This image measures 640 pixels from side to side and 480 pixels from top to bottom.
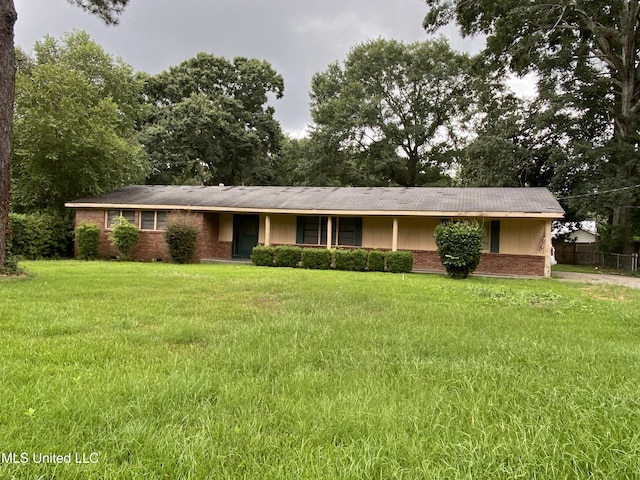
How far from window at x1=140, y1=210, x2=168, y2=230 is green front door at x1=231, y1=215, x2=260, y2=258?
3.08 metres

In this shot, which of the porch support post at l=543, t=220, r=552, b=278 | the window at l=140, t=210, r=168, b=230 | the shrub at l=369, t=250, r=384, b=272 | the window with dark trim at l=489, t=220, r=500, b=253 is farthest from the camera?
the window at l=140, t=210, r=168, b=230

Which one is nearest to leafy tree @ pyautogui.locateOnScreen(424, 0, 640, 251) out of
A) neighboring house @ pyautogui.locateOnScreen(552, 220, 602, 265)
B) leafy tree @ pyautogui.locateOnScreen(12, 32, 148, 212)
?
neighboring house @ pyautogui.locateOnScreen(552, 220, 602, 265)

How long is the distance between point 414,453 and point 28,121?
64.7 feet

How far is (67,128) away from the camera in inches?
654

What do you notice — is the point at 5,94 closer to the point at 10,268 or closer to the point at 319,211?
the point at 10,268

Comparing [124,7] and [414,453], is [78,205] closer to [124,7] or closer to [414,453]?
[124,7]


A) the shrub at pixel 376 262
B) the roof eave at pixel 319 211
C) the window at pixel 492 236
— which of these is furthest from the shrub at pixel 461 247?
the window at pixel 492 236

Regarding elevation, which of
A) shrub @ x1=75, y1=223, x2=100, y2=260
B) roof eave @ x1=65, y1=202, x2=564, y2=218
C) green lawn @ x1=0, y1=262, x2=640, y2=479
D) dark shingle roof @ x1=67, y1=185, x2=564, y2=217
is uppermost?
dark shingle roof @ x1=67, y1=185, x2=564, y2=217

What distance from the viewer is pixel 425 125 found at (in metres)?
30.4

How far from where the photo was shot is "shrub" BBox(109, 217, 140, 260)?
52.1 feet

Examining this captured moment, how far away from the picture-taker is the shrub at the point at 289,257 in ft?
50.5

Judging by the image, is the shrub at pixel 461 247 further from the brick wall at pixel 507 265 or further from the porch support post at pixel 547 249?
the porch support post at pixel 547 249

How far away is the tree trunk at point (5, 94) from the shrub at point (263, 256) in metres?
8.10

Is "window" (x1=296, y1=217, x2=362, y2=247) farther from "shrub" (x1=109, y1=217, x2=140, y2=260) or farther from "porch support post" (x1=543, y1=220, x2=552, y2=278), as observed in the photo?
"porch support post" (x1=543, y1=220, x2=552, y2=278)
